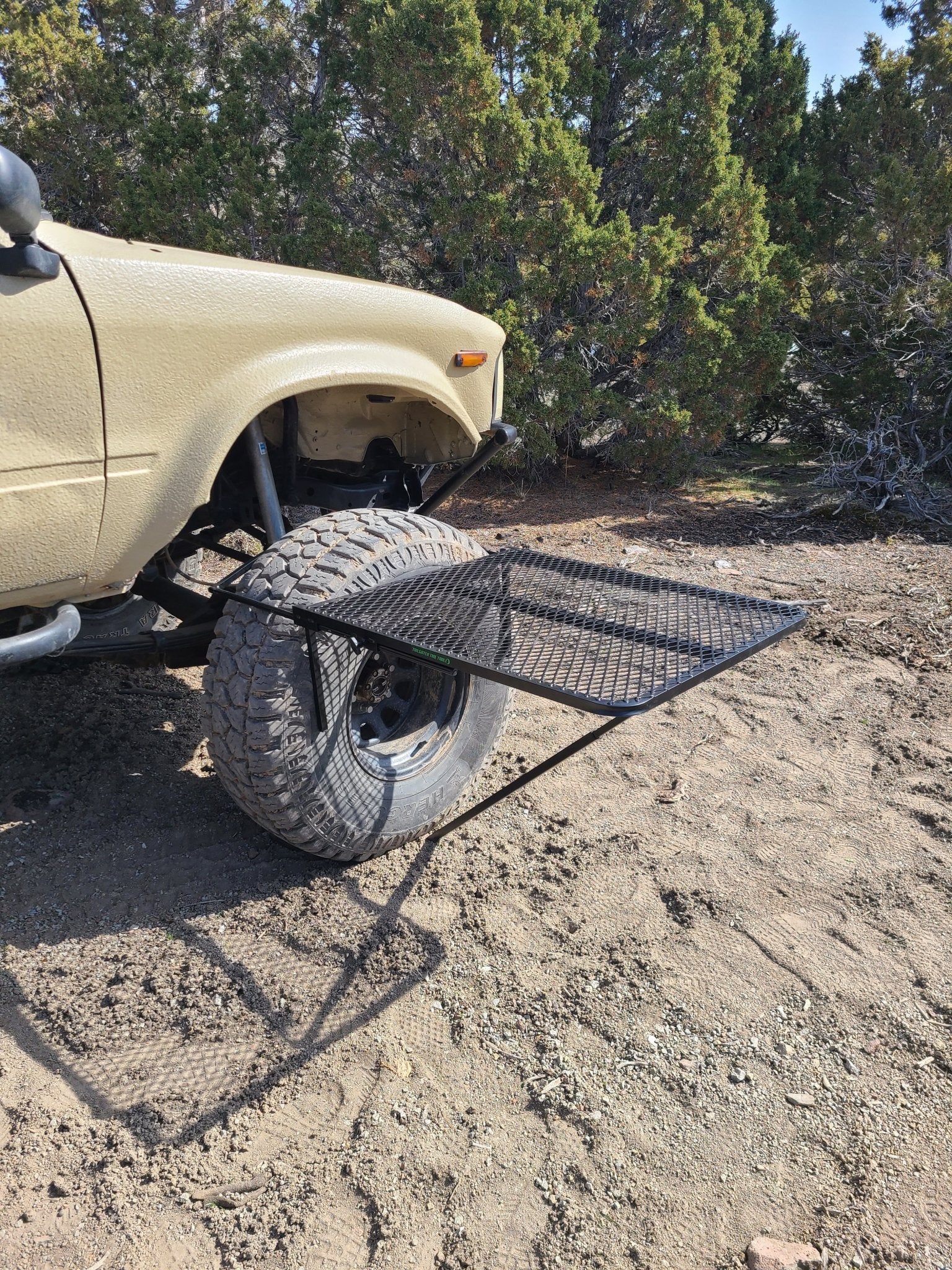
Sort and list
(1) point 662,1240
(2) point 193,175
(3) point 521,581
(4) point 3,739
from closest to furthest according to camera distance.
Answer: (1) point 662,1240, (3) point 521,581, (4) point 3,739, (2) point 193,175

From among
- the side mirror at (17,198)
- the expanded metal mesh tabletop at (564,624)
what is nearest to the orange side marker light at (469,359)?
the expanded metal mesh tabletop at (564,624)

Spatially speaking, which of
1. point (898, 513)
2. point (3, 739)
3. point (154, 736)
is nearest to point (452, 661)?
point (154, 736)

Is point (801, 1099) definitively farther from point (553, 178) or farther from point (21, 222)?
point (553, 178)

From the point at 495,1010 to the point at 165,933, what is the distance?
914mm

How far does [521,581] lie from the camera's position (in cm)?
254

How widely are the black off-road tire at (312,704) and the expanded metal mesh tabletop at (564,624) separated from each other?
95mm

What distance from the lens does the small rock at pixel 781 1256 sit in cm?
164

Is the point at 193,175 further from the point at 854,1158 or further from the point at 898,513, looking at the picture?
the point at 854,1158

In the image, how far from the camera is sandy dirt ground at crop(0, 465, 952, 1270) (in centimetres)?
171

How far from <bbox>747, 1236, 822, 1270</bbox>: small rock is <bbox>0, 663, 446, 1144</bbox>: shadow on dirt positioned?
0.95 metres

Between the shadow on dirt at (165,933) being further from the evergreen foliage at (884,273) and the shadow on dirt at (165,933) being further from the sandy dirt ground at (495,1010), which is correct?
the evergreen foliage at (884,273)

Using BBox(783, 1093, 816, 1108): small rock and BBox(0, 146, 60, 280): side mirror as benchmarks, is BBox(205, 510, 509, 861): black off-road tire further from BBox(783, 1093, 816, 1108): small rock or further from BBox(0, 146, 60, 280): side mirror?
BBox(783, 1093, 816, 1108): small rock

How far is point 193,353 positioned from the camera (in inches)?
81.1

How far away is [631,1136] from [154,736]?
225cm
